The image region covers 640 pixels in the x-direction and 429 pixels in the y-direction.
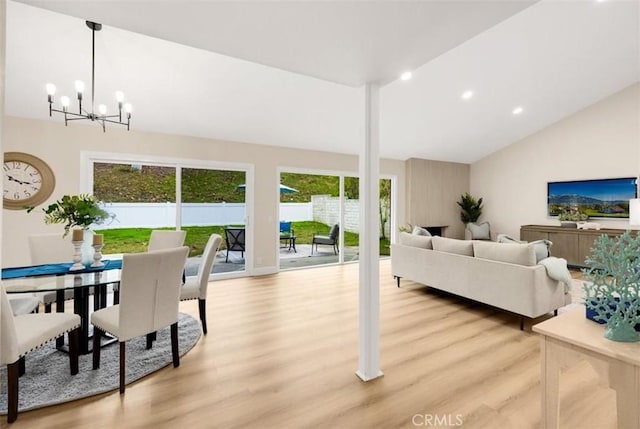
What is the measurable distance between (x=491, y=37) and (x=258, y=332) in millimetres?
4426

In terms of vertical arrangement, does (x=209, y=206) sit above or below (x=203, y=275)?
above

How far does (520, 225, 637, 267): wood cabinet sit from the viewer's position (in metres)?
5.70

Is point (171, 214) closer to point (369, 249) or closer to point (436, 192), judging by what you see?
point (369, 249)

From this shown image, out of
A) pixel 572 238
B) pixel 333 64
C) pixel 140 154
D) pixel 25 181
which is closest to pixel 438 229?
pixel 572 238

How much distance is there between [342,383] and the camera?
7.00ft

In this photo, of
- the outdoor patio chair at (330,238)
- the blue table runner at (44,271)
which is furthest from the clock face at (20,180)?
the outdoor patio chair at (330,238)

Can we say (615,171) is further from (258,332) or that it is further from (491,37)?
(258,332)

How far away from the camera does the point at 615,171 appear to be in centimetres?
583

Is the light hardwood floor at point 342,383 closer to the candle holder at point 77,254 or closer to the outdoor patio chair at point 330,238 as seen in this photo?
the candle holder at point 77,254

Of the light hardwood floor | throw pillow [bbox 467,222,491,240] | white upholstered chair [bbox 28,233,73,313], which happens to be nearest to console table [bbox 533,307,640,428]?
the light hardwood floor

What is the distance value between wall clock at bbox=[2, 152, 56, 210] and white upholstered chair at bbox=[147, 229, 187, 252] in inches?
66.9

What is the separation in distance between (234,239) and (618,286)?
15.9ft

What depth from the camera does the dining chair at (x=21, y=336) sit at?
1.66 m

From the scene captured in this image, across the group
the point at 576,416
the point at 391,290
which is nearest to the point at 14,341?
the point at 576,416
